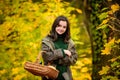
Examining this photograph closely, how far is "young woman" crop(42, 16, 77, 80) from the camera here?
4.91 m

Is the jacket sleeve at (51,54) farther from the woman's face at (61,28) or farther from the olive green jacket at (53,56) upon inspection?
the woman's face at (61,28)

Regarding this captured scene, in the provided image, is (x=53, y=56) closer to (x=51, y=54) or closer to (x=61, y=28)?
(x=51, y=54)

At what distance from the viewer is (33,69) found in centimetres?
456

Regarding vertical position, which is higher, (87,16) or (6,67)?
(87,16)

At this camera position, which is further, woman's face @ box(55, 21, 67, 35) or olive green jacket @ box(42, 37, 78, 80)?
woman's face @ box(55, 21, 67, 35)

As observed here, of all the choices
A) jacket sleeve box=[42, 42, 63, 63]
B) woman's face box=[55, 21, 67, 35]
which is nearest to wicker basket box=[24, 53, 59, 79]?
jacket sleeve box=[42, 42, 63, 63]

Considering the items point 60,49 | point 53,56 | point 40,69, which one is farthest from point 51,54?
point 40,69

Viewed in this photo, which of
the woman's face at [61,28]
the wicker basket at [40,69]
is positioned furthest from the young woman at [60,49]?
the wicker basket at [40,69]

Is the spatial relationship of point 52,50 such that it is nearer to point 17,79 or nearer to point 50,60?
point 50,60

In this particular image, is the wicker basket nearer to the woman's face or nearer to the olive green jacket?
the olive green jacket

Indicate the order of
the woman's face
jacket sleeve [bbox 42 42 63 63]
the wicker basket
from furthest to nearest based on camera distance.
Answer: the woman's face, jacket sleeve [bbox 42 42 63 63], the wicker basket

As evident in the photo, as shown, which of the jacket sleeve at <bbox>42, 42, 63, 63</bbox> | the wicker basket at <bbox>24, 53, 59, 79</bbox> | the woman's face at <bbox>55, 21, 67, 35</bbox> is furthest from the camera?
the woman's face at <bbox>55, 21, 67, 35</bbox>

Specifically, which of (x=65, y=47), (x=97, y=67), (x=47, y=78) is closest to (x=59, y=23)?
(x=65, y=47)

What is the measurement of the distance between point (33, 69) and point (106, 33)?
5.67ft
